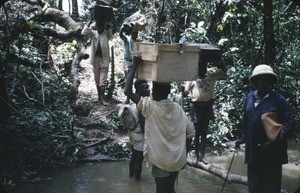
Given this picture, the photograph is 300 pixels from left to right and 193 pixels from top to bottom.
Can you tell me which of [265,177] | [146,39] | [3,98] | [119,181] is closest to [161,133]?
[265,177]

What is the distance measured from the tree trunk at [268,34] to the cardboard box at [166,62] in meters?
3.35

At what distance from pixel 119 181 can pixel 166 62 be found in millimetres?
2819

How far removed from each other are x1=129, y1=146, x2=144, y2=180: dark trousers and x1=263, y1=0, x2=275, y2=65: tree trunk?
3529 millimetres

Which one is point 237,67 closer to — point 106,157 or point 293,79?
point 293,79

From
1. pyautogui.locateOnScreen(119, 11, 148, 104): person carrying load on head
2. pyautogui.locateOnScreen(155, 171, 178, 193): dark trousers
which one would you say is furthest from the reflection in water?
pyautogui.locateOnScreen(119, 11, 148, 104): person carrying load on head

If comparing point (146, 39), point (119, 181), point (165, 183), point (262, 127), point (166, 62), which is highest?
point (146, 39)

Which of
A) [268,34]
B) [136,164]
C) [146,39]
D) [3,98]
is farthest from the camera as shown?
[146,39]

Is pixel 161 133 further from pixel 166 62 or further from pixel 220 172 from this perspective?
pixel 220 172

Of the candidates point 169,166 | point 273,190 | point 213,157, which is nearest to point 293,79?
point 213,157

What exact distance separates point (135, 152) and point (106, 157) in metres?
1.41

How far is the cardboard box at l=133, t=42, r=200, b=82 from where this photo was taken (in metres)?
3.73

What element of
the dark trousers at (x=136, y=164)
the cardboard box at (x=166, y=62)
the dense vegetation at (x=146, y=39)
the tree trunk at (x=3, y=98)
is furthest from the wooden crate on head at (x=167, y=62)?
the tree trunk at (x=3, y=98)

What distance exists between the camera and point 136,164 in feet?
18.8

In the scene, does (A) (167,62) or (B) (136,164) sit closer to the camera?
(A) (167,62)
